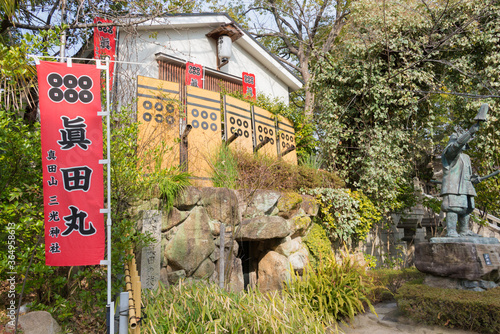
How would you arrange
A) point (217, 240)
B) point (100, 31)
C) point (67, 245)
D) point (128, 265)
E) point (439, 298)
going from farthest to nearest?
1. point (100, 31)
2. point (217, 240)
3. point (439, 298)
4. point (128, 265)
5. point (67, 245)

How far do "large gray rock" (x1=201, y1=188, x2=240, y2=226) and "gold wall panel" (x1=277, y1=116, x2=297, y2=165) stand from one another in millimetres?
3635

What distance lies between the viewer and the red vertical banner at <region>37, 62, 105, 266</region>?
3.55 m

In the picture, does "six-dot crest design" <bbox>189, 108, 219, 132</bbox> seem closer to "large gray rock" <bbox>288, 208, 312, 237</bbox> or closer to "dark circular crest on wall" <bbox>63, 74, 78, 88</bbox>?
"large gray rock" <bbox>288, 208, 312, 237</bbox>

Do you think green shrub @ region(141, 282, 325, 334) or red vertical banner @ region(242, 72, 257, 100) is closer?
green shrub @ region(141, 282, 325, 334)

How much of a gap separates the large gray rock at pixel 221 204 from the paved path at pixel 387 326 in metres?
Answer: 2.64

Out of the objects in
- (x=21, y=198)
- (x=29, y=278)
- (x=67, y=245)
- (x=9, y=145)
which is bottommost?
(x=29, y=278)

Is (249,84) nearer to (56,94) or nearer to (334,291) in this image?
(334,291)

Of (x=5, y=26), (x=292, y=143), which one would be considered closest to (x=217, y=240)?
(x=292, y=143)

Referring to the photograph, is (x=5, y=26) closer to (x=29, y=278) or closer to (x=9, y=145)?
(x=9, y=145)

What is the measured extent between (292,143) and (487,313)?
660cm

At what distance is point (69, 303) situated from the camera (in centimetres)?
438

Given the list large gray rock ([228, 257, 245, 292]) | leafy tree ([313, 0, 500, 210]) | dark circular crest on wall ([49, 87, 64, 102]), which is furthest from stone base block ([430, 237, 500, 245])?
dark circular crest on wall ([49, 87, 64, 102])

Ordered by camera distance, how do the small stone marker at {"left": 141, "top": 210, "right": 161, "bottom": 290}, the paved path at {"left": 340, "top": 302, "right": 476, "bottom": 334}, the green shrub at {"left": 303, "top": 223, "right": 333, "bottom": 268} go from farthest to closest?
the green shrub at {"left": 303, "top": 223, "right": 333, "bottom": 268} < the paved path at {"left": 340, "top": 302, "right": 476, "bottom": 334} < the small stone marker at {"left": 141, "top": 210, "right": 161, "bottom": 290}

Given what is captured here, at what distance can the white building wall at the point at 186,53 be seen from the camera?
336 inches
